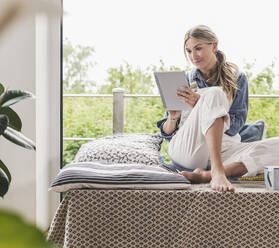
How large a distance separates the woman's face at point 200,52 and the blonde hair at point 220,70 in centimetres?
3

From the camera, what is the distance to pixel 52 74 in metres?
3.26

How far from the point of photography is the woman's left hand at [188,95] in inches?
96.8

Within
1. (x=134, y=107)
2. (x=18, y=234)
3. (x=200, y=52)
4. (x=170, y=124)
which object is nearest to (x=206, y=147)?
(x=170, y=124)

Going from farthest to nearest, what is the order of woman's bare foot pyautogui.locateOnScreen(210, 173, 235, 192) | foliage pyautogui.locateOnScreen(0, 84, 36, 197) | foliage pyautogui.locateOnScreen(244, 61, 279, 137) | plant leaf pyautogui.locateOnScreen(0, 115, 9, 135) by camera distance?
foliage pyautogui.locateOnScreen(244, 61, 279, 137) → woman's bare foot pyautogui.locateOnScreen(210, 173, 235, 192) → foliage pyautogui.locateOnScreen(0, 84, 36, 197) → plant leaf pyautogui.locateOnScreen(0, 115, 9, 135)

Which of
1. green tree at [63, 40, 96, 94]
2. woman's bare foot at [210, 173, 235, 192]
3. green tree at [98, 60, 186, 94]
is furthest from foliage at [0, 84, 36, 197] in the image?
green tree at [98, 60, 186, 94]

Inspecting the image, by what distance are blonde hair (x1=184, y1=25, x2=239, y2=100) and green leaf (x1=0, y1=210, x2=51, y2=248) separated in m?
2.62

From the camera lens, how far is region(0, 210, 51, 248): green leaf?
67 millimetres

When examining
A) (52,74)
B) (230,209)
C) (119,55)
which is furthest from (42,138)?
(230,209)

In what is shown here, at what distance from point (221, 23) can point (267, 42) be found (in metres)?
0.42

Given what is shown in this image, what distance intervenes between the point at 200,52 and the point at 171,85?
386 millimetres

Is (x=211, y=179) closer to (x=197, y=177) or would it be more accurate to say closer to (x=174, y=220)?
(x=197, y=177)

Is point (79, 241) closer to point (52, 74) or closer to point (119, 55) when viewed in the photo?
point (52, 74)

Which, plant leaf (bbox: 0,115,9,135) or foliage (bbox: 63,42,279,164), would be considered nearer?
plant leaf (bbox: 0,115,9,135)

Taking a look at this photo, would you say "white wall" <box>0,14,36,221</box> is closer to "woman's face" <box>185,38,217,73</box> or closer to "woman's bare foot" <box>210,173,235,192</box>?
"woman's face" <box>185,38,217,73</box>
